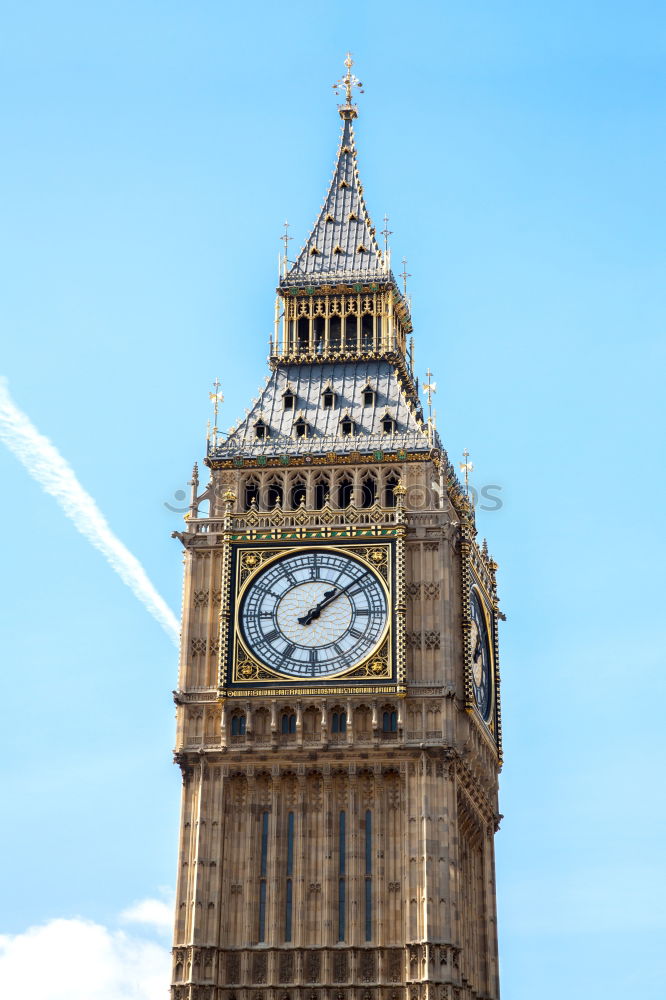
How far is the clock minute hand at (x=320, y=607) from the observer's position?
81938mm

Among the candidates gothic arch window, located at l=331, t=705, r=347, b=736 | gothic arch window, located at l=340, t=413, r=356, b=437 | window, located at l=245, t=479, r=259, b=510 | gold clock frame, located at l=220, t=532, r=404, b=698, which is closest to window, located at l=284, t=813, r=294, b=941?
gothic arch window, located at l=331, t=705, r=347, b=736

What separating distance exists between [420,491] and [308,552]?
180 inches

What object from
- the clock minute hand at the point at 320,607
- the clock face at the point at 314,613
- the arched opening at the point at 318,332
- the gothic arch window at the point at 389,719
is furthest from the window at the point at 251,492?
the gothic arch window at the point at 389,719

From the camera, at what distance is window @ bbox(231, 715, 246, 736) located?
80938 millimetres

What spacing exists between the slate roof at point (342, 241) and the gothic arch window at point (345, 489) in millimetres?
9879

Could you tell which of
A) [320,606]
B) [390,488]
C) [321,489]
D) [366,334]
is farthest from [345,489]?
[366,334]

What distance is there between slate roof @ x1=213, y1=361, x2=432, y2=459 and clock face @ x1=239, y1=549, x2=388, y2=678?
4845 millimetres

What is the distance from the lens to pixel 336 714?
8069 cm

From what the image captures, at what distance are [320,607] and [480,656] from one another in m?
6.78

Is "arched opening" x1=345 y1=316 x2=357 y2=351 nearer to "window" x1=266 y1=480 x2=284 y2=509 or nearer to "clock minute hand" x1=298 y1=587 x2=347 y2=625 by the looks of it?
"window" x1=266 y1=480 x2=284 y2=509

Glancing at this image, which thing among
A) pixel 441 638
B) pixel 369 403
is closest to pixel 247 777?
pixel 441 638

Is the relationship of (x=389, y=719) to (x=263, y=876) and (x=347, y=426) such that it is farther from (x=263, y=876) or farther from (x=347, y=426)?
(x=347, y=426)

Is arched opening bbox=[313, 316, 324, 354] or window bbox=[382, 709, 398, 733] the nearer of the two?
window bbox=[382, 709, 398, 733]

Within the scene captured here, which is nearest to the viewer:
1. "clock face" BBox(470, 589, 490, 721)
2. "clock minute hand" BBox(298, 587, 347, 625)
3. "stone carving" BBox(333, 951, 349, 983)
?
"stone carving" BBox(333, 951, 349, 983)
